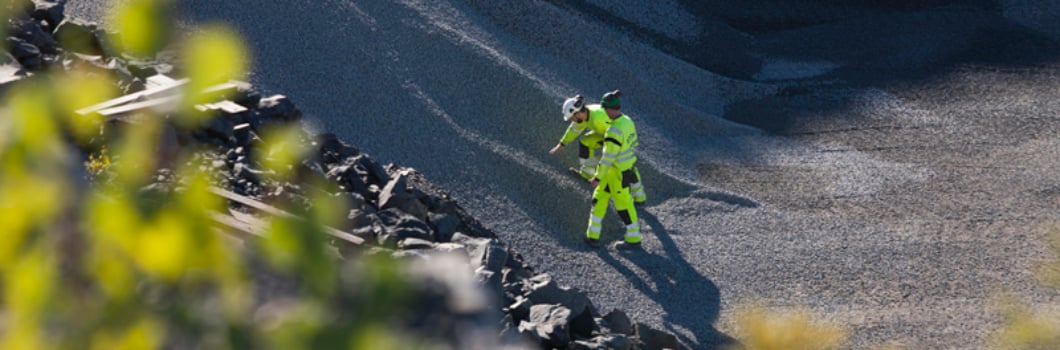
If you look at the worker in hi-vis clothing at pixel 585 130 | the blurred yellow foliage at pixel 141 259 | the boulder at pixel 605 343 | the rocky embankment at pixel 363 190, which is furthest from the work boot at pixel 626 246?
the blurred yellow foliage at pixel 141 259

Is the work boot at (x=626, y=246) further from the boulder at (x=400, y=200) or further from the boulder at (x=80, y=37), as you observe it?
the boulder at (x=80, y=37)

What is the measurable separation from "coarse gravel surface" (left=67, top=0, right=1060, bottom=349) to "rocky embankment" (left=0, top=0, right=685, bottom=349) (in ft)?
2.78

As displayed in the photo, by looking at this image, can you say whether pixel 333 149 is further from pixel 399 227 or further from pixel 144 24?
pixel 144 24

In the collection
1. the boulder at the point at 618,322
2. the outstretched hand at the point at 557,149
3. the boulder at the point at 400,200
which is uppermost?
the outstretched hand at the point at 557,149

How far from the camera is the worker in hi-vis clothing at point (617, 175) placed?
11078 mm

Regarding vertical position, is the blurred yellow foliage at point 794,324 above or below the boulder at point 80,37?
above

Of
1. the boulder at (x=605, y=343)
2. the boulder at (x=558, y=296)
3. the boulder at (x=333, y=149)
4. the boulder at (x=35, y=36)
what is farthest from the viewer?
the boulder at (x=35, y=36)

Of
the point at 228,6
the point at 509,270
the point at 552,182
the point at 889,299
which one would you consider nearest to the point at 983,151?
the point at 889,299

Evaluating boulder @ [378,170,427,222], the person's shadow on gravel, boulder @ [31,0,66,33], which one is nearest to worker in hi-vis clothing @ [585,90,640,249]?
the person's shadow on gravel

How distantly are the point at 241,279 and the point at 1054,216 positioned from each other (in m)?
12.9

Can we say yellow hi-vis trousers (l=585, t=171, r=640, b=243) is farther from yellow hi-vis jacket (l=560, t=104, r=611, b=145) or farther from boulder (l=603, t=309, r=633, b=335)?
boulder (l=603, t=309, r=633, b=335)

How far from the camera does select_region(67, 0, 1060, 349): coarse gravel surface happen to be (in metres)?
11.0

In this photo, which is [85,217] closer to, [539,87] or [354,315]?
[354,315]

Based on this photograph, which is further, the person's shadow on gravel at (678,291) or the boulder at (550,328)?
the person's shadow on gravel at (678,291)
